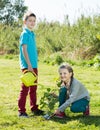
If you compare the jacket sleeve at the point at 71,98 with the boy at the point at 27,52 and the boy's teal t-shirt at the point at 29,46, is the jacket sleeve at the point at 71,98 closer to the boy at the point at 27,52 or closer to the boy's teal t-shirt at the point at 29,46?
the boy at the point at 27,52

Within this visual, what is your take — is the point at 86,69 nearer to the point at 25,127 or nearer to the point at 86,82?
the point at 86,82

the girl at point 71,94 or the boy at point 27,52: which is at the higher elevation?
the boy at point 27,52

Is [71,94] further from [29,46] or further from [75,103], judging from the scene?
[29,46]

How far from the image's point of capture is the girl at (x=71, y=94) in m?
5.88

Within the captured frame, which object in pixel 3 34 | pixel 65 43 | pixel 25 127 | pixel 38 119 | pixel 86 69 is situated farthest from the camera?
pixel 3 34

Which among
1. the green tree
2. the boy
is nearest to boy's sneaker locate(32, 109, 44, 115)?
the boy

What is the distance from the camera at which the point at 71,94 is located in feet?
19.4

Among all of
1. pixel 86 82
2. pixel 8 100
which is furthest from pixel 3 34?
pixel 8 100

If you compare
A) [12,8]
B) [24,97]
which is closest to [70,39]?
[24,97]

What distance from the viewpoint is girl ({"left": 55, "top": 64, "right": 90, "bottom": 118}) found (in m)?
5.88

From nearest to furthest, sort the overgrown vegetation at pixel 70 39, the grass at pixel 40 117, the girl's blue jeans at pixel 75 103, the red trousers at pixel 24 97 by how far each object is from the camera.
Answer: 1. the grass at pixel 40 117
2. the girl's blue jeans at pixel 75 103
3. the red trousers at pixel 24 97
4. the overgrown vegetation at pixel 70 39

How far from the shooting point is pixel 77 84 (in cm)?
598

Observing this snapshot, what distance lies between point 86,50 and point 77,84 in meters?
9.02

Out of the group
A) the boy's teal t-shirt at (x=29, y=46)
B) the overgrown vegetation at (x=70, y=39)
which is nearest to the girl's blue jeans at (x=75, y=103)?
the boy's teal t-shirt at (x=29, y=46)
